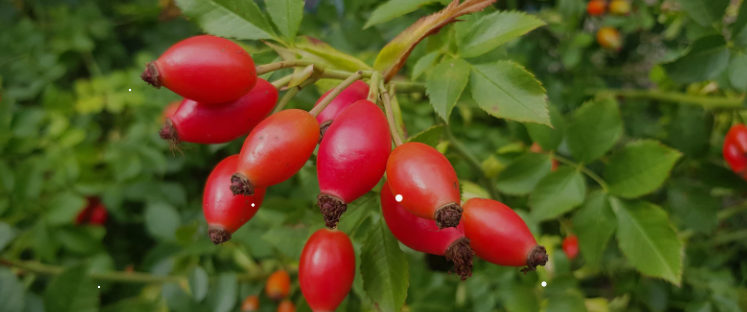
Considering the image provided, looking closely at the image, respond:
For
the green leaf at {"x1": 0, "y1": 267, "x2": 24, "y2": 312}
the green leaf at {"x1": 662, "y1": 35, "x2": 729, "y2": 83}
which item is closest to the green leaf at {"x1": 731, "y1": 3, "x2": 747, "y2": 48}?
the green leaf at {"x1": 662, "y1": 35, "x2": 729, "y2": 83}

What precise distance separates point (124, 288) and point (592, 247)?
6.01 feet

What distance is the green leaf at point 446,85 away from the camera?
854mm

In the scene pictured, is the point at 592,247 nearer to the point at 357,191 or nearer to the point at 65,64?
the point at 357,191

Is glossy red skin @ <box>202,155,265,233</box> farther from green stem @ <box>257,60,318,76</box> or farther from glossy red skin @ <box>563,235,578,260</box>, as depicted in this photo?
glossy red skin @ <box>563,235,578,260</box>

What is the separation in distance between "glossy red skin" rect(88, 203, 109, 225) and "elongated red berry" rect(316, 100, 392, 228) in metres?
1.83

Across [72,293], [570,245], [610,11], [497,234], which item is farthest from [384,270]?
[610,11]

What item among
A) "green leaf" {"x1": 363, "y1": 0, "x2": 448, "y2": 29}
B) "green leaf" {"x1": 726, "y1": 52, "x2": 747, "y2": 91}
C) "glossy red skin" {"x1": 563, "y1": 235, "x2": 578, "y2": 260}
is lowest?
"glossy red skin" {"x1": 563, "y1": 235, "x2": 578, "y2": 260}

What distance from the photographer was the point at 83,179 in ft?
5.77

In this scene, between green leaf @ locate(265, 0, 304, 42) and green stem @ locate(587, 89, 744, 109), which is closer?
green leaf @ locate(265, 0, 304, 42)

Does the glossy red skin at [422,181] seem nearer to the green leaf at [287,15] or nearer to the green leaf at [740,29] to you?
the green leaf at [287,15]

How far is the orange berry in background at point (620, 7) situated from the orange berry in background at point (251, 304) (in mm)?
2005

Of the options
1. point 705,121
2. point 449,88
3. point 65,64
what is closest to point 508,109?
point 449,88

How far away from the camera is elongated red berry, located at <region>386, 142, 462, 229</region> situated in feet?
2.02

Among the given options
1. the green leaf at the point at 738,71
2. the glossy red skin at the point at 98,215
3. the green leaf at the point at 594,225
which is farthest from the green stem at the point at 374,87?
the glossy red skin at the point at 98,215
